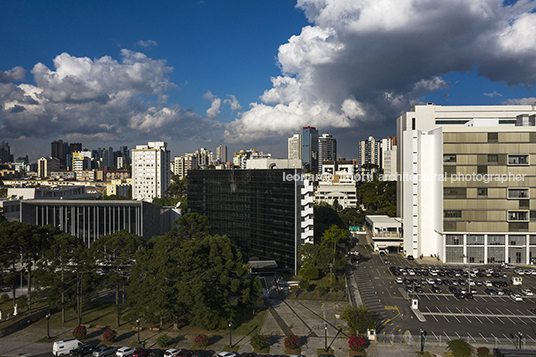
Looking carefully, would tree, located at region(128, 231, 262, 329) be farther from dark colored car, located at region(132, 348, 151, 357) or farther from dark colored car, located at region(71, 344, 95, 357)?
dark colored car, located at region(71, 344, 95, 357)

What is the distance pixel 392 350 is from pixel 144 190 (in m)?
148

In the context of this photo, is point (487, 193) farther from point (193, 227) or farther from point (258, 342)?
point (258, 342)

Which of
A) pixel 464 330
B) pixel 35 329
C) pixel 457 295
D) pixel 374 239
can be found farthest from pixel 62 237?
pixel 374 239

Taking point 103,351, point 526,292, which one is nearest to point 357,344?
point 103,351

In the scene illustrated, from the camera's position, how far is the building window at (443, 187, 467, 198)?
250 feet

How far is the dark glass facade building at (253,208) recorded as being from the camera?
67.3 metres

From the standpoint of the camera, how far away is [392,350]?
3822cm

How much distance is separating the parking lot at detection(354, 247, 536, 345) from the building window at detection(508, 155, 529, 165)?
22074 millimetres

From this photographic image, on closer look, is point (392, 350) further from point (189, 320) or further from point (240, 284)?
point (189, 320)

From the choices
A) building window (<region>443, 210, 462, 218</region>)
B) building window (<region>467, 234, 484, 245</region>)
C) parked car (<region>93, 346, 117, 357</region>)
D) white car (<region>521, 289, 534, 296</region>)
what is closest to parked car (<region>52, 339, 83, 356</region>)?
parked car (<region>93, 346, 117, 357</region>)

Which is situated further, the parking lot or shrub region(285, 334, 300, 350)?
the parking lot

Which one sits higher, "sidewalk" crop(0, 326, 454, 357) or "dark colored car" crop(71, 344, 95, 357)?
"dark colored car" crop(71, 344, 95, 357)

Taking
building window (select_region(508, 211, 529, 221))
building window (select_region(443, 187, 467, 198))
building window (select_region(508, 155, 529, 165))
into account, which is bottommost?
building window (select_region(508, 211, 529, 221))

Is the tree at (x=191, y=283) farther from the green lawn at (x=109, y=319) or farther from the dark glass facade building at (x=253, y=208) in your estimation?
the dark glass facade building at (x=253, y=208)
